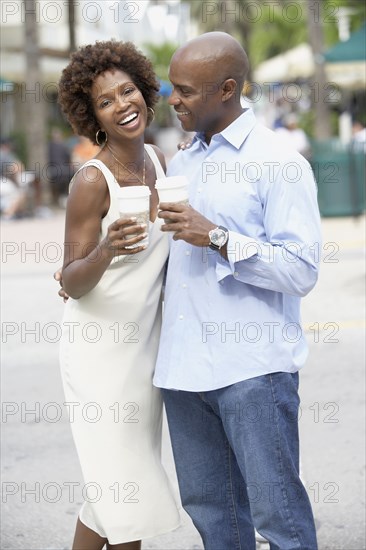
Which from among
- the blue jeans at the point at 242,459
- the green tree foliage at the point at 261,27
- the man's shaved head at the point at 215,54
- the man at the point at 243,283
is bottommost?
the blue jeans at the point at 242,459

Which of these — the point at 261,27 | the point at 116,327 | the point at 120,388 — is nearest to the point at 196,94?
the point at 116,327

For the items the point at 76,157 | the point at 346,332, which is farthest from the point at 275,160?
the point at 76,157

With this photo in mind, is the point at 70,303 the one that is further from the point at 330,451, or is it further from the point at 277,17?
the point at 277,17

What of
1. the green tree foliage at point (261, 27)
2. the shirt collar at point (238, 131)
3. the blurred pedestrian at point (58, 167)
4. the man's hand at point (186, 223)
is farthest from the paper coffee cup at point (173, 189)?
the green tree foliage at point (261, 27)

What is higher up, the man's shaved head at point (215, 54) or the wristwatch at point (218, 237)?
the man's shaved head at point (215, 54)

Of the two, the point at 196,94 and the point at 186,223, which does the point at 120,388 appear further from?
the point at 196,94

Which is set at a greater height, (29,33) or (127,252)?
(29,33)

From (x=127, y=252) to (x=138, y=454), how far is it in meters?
0.81

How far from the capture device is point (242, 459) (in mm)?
3098

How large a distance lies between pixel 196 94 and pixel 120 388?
1.00m

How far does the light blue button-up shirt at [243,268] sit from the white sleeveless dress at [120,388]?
0.15 metres

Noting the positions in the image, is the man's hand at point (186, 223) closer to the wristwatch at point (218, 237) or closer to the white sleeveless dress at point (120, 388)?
the wristwatch at point (218, 237)

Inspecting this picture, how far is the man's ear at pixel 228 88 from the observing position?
3.05 metres

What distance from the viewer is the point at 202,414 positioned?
3242mm
